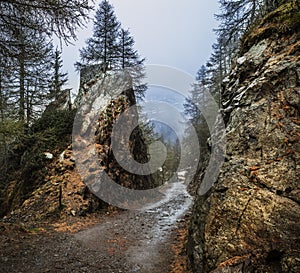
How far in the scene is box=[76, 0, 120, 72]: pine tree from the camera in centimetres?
1912

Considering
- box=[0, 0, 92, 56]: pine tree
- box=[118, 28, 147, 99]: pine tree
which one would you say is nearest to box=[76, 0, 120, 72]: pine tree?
box=[118, 28, 147, 99]: pine tree

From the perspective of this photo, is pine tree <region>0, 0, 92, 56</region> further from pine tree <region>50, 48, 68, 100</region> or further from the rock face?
pine tree <region>50, 48, 68, 100</region>

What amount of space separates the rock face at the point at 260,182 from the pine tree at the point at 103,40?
15.9 m

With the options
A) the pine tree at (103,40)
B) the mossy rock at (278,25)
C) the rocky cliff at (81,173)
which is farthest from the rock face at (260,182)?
the pine tree at (103,40)

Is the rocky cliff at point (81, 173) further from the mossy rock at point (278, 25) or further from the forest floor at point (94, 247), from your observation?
the mossy rock at point (278, 25)

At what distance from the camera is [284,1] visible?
260 inches

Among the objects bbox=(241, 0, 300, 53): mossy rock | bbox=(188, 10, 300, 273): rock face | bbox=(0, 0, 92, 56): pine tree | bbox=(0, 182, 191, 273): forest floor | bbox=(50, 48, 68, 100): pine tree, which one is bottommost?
bbox=(0, 182, 191, 273): forest floor

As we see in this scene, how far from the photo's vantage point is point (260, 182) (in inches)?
167

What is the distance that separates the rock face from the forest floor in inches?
59.1

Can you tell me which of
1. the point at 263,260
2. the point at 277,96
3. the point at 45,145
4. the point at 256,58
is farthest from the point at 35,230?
the point at 256,58

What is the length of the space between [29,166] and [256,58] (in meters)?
11.9

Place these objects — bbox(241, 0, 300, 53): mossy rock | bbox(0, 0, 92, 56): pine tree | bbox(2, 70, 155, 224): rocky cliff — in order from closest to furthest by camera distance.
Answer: bbox(0, 0, 92, 56): pine tree → bbox(241, 0, 300, 53): mossy rock → bbox(2, 70, 155, 224): rocky cliff

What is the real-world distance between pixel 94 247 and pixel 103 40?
58.5ft

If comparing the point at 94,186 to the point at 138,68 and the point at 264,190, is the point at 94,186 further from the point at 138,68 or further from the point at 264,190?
the point at 138,68
